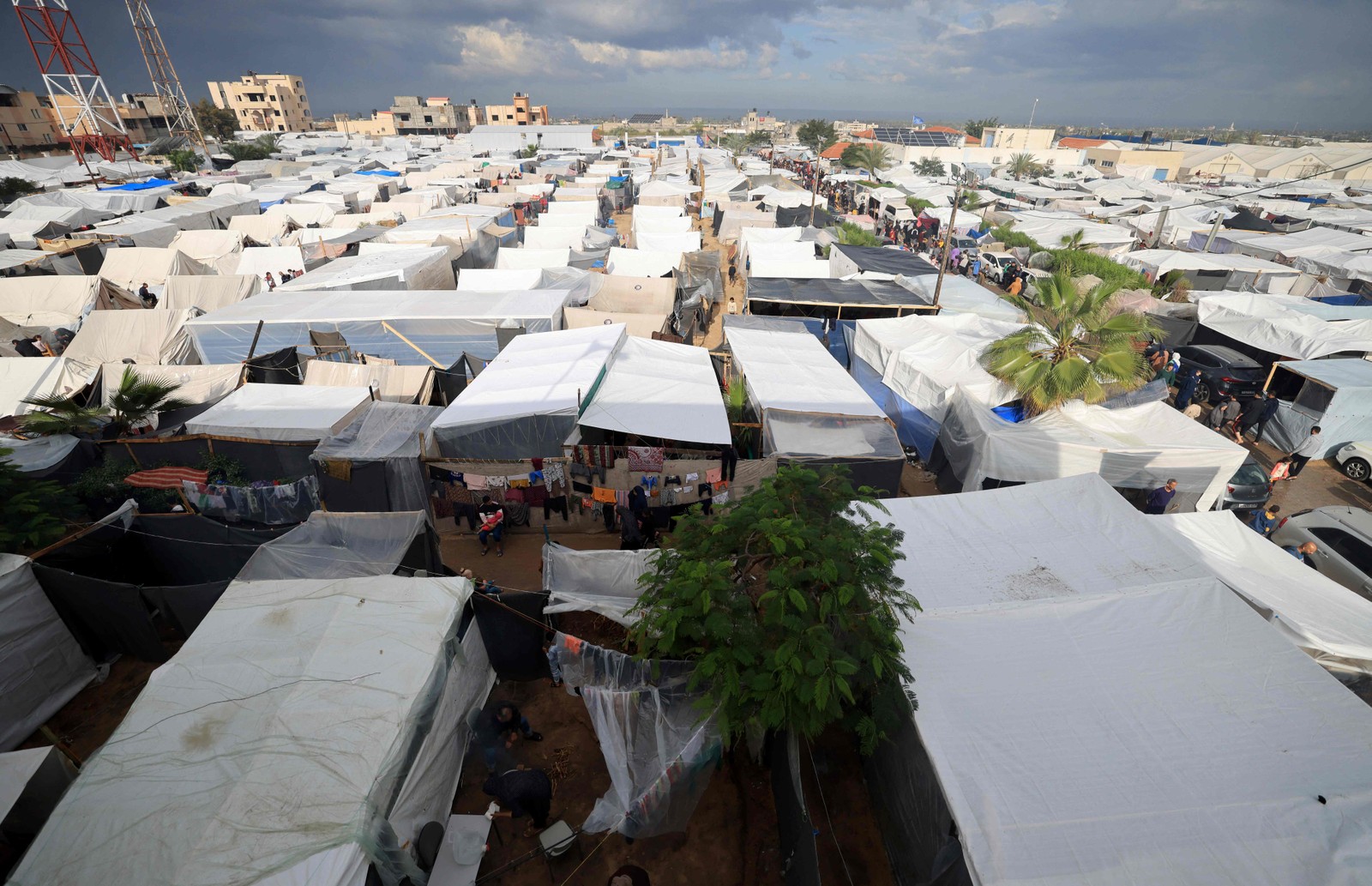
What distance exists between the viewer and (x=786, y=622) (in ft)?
15.7

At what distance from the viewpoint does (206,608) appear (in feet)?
23.0

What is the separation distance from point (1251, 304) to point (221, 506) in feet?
81.7

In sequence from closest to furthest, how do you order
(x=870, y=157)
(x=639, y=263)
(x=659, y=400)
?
1. (x=659, y=400)
2. (x=639, y=263)
3. (x=870, y=157)

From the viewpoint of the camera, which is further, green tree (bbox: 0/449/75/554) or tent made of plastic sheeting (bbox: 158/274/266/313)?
tent made of plastic sheeting (bbox: 158/274/266/313)

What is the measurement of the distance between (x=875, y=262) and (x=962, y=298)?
185 inches

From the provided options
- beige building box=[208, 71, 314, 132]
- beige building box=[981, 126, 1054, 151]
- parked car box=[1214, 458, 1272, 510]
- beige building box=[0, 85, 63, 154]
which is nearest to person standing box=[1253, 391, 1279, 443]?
parked car box=[1214, 458, 1272, 510]

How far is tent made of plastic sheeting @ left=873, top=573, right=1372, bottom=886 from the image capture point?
3691 mm

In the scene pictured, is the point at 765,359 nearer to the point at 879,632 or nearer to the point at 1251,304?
the point at 879,632

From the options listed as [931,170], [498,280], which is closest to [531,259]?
[498,280]

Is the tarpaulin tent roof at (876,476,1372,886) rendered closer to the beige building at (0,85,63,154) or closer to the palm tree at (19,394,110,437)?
the palm tree at (19,394,110,437)

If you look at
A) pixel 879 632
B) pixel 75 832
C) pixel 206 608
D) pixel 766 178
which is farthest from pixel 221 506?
pixel 766 178

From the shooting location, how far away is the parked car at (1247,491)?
32.5 ft

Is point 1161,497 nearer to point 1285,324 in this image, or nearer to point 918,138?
point 1285,324

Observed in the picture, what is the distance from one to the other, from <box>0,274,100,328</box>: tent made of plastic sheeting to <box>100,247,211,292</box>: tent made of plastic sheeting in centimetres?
288
